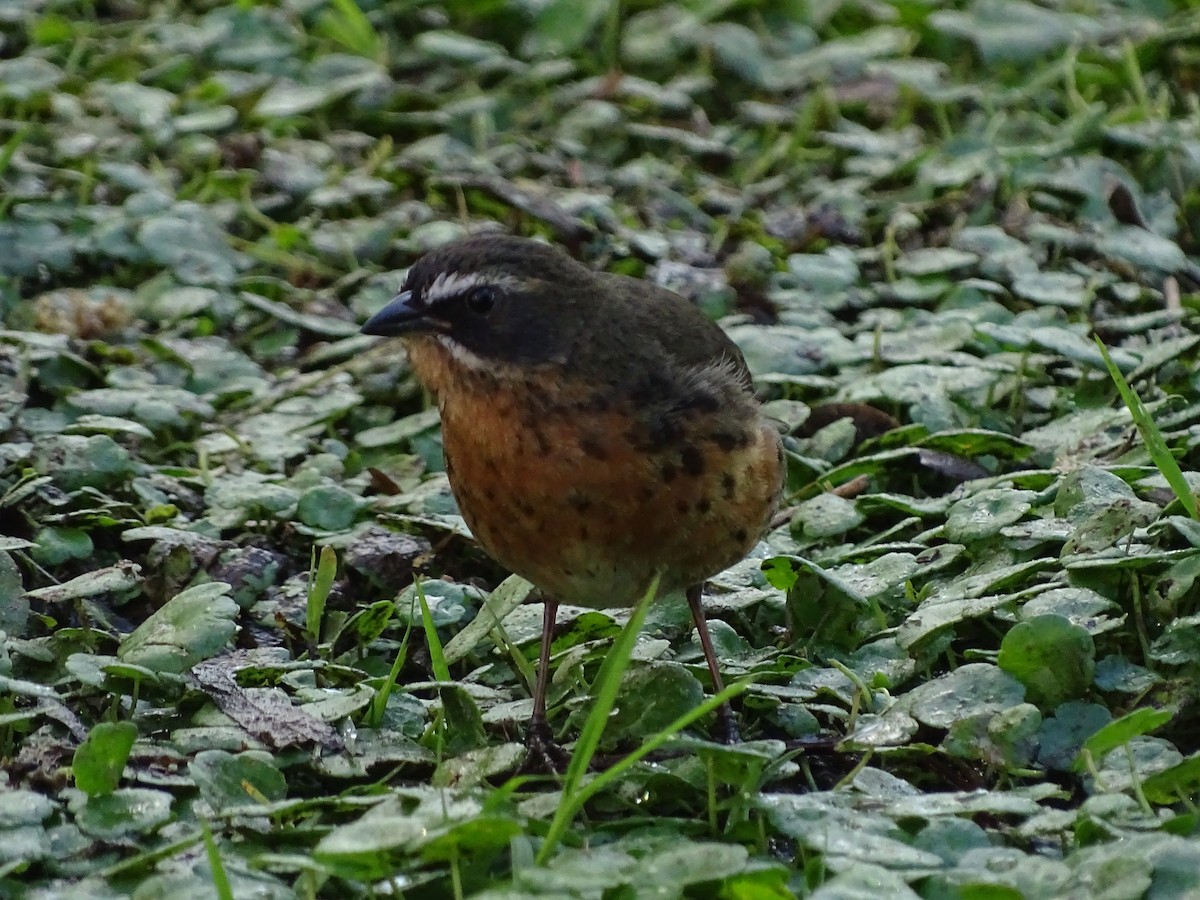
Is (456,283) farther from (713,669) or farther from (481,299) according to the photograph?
(713,669)

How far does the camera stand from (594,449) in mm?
4371

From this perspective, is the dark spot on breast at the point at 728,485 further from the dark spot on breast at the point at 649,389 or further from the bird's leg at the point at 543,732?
the bird's leg at the point at 543,732

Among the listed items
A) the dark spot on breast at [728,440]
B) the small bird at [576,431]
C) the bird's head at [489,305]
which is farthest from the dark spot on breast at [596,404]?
the dark spot on breast at [728,440]

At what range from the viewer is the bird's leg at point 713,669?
4.52 meters

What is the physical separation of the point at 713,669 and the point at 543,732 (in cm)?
52

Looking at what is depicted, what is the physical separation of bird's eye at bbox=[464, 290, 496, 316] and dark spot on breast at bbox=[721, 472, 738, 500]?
2.42 feet

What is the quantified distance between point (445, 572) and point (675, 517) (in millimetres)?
1419

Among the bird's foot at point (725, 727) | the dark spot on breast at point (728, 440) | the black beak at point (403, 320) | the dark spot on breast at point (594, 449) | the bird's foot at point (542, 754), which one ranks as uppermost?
the black beak at point (403, 320)

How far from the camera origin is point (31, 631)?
16.2ft

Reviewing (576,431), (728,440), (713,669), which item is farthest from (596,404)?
(713,669)

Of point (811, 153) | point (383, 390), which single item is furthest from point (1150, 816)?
point (811, 153)

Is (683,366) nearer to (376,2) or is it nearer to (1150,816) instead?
(1150,816)

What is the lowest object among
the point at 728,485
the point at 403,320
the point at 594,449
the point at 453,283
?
the point at 728,485

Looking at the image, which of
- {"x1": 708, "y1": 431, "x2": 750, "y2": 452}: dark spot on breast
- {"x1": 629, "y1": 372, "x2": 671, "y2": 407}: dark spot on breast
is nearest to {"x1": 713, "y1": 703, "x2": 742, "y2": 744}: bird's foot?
{"x1": 708, "y1": 431, "x2": 750, "y2": 452}: dark spot on breast
